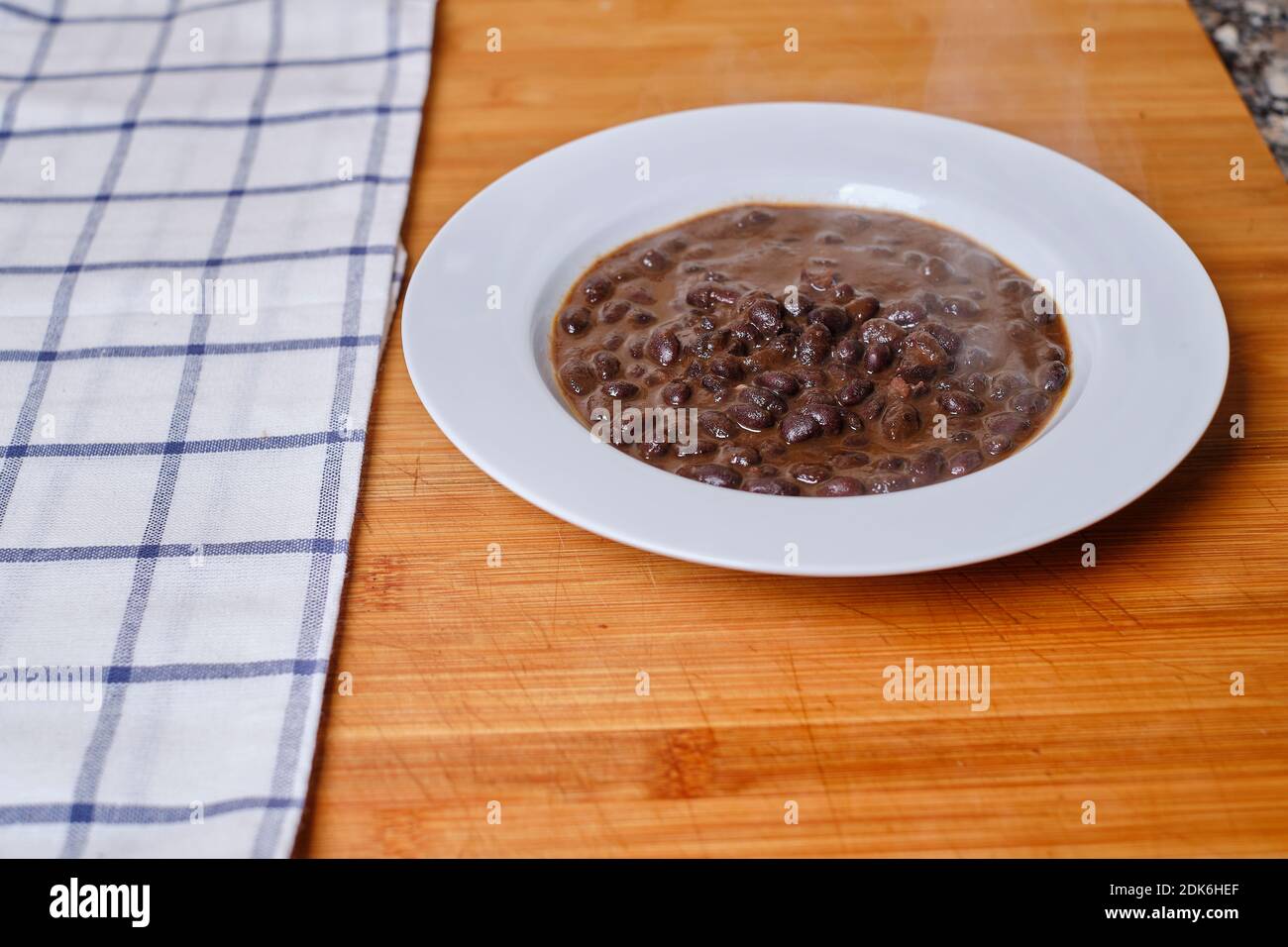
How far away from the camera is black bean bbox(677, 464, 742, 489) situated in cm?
166

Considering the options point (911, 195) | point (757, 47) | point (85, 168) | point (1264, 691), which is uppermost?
point (757, 47)

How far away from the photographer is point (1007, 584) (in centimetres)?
160

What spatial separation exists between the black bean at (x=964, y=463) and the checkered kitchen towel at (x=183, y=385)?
2.72 feet

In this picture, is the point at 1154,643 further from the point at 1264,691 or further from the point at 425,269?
the point at 425,269

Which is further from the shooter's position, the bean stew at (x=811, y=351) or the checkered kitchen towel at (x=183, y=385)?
the bean stew at (x=811, y=351)

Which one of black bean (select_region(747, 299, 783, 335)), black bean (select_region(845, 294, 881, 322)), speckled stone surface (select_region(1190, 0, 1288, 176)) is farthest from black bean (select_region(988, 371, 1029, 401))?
speckled stone surface (select_region(1190, 0, 1288, 176))

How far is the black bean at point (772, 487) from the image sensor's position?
163 centimetres

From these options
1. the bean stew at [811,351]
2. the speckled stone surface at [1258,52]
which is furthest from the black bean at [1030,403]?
the speckled stone surface at [1258,52]

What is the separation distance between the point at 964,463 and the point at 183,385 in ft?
3.98

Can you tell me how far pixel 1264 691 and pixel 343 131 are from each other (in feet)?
6.67

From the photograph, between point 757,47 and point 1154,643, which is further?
point 757,47

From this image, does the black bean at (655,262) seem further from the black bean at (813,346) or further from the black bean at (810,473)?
the black bean at (810,473)

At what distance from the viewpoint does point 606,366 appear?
1.89 meters

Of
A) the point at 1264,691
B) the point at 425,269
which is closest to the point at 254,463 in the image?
the point at 425,269
